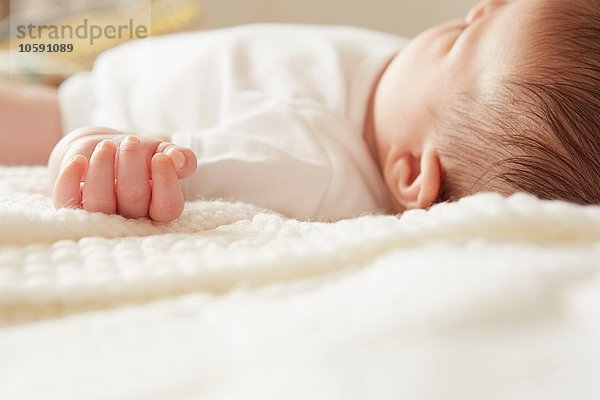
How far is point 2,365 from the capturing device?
1.27ft

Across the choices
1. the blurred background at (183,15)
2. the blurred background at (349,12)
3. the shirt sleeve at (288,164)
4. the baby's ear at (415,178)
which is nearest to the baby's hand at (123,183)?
the shirt sleeve at (288,164)

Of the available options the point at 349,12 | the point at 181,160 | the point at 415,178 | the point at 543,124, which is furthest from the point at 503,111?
the point at 349,12

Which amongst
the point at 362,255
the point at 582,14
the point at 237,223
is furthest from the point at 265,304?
the point at 582,14

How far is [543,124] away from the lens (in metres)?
0.76

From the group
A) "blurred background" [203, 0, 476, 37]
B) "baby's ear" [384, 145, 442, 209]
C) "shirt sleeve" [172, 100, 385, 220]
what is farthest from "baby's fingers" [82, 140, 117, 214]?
"blurred background" [203, 0, 476, 37]

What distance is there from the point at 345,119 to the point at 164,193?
430mm

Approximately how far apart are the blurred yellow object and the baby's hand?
0.94 meters

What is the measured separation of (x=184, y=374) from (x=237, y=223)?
0.99 ft

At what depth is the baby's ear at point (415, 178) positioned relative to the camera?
862mm

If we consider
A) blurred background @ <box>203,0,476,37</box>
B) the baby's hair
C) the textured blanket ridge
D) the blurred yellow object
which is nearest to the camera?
the textured blanket ridge

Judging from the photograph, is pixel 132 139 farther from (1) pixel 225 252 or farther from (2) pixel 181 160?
(1) pixel 225 252

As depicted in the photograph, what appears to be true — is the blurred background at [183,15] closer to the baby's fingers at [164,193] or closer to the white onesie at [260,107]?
the white onesie at [260,107]

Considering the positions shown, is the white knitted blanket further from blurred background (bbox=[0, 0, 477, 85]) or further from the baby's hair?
blurred background (bbox=[0, 0, 477, 85])

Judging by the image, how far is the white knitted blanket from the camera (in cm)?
35
